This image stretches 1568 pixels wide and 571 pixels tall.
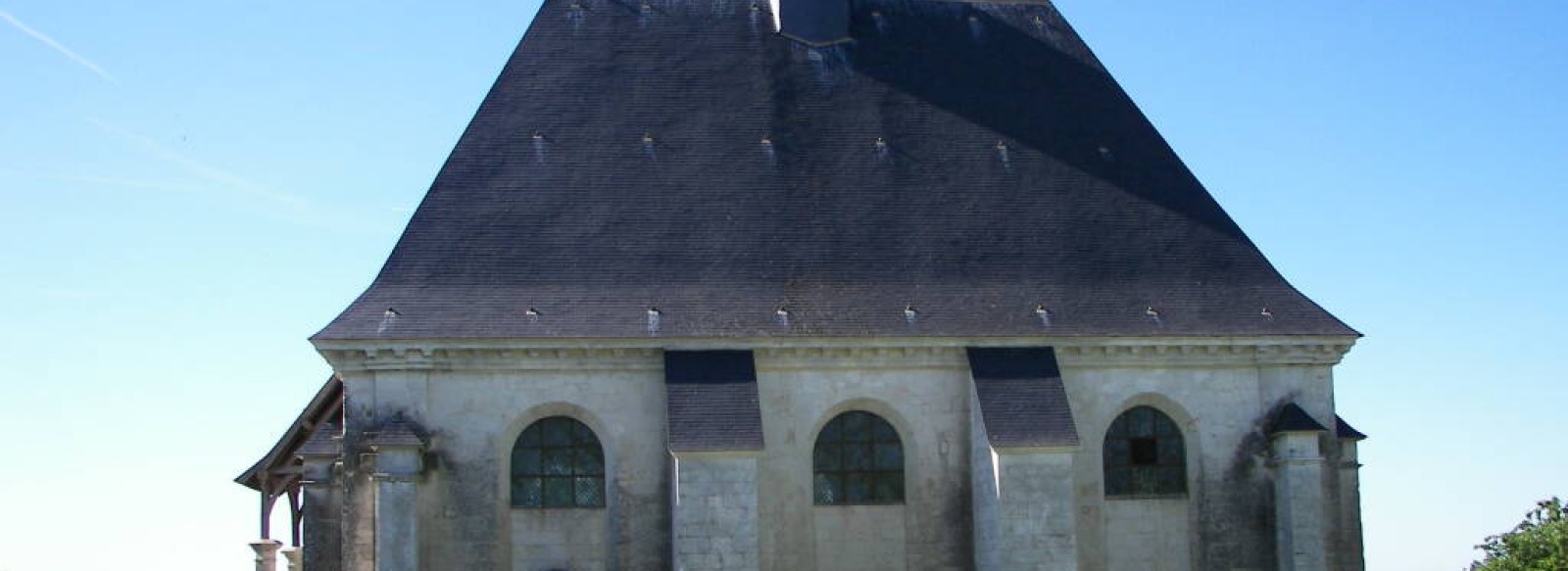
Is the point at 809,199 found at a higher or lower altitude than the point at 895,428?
higher

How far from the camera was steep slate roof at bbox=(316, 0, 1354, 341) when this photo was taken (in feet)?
104

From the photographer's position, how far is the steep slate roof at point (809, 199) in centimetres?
3161

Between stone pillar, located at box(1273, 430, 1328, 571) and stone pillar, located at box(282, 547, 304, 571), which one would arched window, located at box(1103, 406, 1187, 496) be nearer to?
stone pillar, located at box(1273, 430, 1328, 571)

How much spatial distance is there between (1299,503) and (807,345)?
359 inches

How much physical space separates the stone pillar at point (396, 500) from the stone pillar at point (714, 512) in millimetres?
4323

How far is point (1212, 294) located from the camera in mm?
33188

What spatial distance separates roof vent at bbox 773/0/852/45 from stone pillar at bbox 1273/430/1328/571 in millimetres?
11860

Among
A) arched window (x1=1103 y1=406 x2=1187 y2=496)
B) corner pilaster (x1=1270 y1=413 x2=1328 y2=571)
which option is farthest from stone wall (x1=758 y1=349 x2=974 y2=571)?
corner pilaster (x1=1270 y1=413 x2=1328 y2=571)

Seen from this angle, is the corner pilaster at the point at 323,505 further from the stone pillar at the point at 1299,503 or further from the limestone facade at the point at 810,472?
the stone pillar at the point at 1299,503

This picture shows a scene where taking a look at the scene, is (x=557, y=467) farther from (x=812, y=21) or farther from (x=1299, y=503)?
(x=1299, y=503)

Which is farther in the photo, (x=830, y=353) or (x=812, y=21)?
(x=812, y=21)

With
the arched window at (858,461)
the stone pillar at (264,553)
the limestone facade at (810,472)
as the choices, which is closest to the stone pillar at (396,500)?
the limestone facade at (810,472)

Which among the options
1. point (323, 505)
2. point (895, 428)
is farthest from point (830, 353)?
point (323, 505)

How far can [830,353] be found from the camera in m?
31.4
